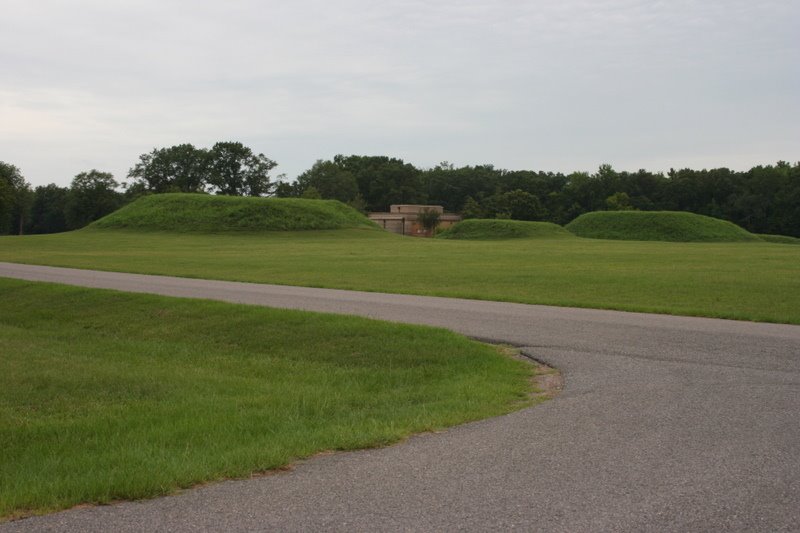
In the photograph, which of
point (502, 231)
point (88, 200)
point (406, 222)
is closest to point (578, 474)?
point (502, 231)

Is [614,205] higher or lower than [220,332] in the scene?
higher

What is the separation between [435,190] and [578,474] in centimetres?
14210

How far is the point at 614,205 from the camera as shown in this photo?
11350cm

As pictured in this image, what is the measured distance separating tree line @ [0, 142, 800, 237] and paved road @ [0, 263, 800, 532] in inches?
3841

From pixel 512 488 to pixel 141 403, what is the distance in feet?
20.3

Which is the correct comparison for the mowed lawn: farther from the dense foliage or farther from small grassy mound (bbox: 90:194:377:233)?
the dense foliage

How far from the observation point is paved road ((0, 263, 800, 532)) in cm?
547

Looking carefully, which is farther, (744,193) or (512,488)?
(744,193)

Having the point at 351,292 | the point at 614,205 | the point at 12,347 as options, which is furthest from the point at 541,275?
the point at 614,205

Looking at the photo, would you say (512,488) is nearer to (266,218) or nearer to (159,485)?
(159,485)

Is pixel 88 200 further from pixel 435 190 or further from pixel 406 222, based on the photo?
pixel 435 190

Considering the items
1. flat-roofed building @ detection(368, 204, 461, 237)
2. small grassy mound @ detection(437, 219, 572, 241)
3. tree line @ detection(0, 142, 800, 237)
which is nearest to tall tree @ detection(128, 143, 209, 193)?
tree line @ detection(0, 142, 800, 237)

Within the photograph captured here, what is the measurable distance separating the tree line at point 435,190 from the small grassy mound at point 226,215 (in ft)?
89.4

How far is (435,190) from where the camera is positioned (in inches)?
5812
